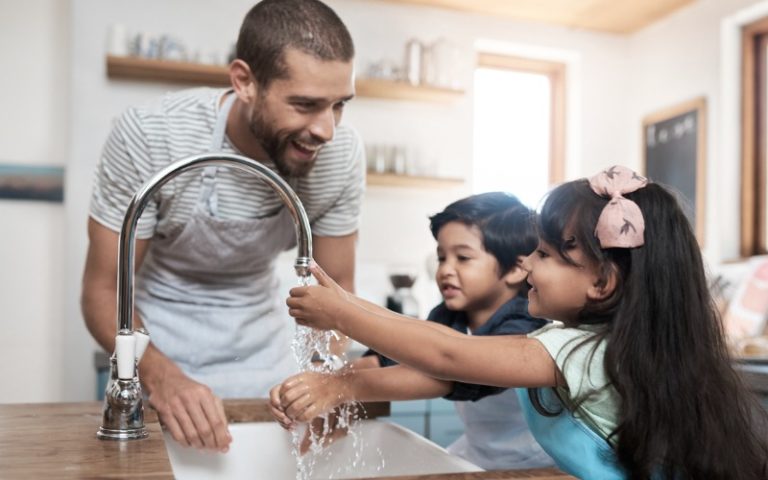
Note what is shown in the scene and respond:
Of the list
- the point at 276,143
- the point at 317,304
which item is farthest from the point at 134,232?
the point at 276,143

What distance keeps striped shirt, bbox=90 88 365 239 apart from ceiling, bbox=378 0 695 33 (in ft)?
7.31

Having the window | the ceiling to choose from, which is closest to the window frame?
the window

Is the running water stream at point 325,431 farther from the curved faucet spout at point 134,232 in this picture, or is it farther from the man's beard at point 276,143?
the man's beard at point 276,143

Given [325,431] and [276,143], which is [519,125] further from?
[325,431]

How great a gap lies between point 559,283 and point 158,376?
0.66 m

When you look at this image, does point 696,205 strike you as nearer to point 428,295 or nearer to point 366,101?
point 428,295

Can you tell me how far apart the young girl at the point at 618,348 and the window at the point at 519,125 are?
2.99 m

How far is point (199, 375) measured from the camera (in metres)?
1.67

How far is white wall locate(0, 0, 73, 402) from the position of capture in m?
3.28

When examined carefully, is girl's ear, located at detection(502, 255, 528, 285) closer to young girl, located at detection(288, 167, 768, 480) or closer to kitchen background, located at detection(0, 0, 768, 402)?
young girl, located at detection(288, 167, 768, 480)

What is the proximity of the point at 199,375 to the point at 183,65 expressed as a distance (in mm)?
1881

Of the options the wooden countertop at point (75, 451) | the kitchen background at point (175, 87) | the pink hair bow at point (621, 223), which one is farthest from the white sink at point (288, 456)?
the kitchen background at point (175, 87)

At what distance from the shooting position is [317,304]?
100cm

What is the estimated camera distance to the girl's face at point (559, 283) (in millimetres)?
1025
